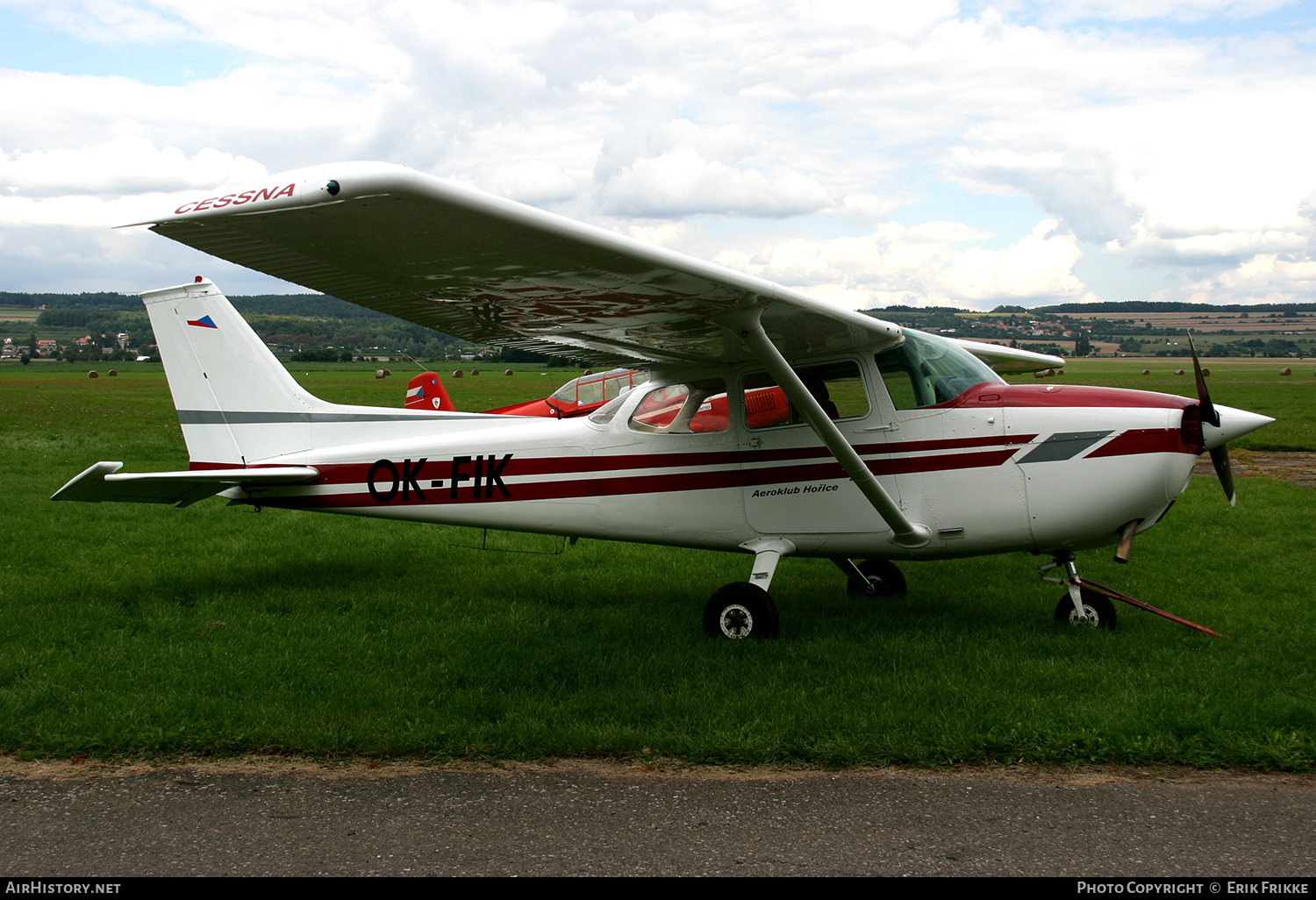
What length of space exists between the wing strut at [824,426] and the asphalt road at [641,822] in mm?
2071

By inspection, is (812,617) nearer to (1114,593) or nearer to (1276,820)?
(1114,593)

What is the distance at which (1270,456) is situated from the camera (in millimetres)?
16688

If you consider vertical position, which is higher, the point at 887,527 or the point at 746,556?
the point at 887,527

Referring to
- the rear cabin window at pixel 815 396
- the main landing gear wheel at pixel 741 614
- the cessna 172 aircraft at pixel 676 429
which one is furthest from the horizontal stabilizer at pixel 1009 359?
the main landing gear wheel at pixel 741 614

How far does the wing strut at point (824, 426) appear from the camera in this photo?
195 inches

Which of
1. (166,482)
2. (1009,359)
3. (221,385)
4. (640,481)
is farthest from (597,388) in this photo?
(166,482)

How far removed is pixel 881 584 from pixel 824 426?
2451 mm

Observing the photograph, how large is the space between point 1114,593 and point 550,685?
382 centimetres

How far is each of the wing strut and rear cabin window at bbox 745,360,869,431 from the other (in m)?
0.31

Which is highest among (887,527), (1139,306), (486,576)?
(1139,306)

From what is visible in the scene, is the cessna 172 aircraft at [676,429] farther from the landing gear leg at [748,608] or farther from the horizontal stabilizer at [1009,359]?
the horizontal stabilizer at [1009,359]

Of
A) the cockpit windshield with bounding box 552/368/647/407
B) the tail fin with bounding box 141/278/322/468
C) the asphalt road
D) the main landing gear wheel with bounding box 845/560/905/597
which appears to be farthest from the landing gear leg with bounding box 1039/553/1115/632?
the cockpit windshield with bounding box 552/368/647/407

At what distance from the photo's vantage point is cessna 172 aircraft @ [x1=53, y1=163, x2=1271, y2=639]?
13.6 ft

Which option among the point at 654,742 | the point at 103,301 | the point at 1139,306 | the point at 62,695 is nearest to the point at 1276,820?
the point at 654,742
